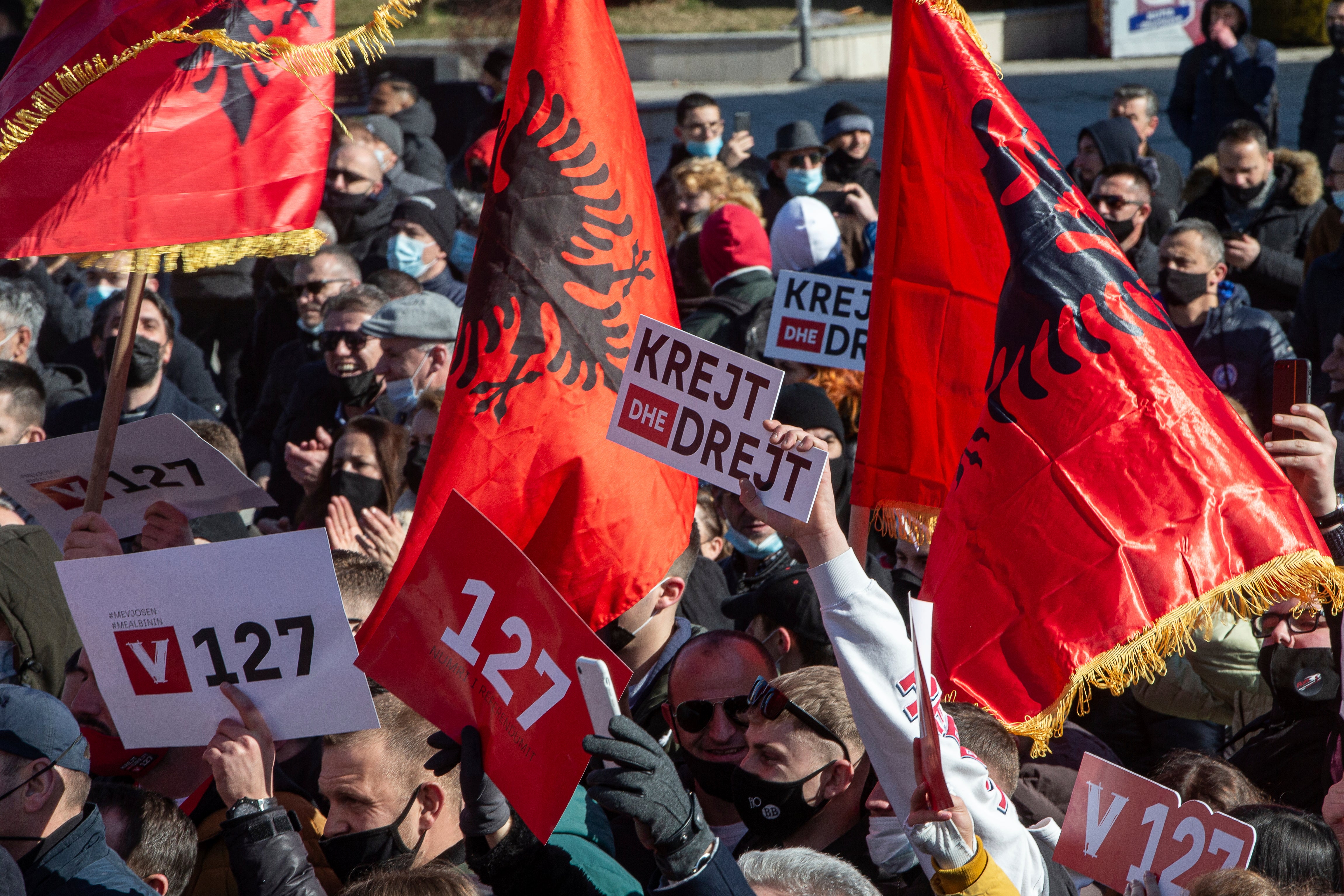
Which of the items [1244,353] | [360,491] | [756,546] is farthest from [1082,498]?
[1244,353]

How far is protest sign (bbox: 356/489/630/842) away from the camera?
245 centimetres

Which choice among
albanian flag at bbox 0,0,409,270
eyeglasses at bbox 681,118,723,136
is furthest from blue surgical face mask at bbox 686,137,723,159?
albanian flag at bbox 0,0,409,270

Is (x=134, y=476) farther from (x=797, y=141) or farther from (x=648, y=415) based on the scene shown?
(x=797, y=141)

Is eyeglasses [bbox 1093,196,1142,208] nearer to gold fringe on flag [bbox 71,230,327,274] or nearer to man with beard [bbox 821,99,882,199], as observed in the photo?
man with beard [bbox 821,99,882,199]

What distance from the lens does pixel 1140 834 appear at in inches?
103

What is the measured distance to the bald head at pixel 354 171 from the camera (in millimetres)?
8336

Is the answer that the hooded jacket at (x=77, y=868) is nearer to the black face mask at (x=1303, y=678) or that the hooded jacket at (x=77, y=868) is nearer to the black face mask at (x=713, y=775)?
the black face mask at (x=713, y=775)

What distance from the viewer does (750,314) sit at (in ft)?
20.8

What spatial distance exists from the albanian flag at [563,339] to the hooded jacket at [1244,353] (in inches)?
Result: 118

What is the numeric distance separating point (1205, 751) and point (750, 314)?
2909 mm

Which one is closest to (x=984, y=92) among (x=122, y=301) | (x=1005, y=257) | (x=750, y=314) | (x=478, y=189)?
(x=1005, y=257)

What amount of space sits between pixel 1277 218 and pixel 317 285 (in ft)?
16.3

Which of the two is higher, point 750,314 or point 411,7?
point 411,7

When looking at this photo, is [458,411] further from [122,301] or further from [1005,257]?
[122,301]
